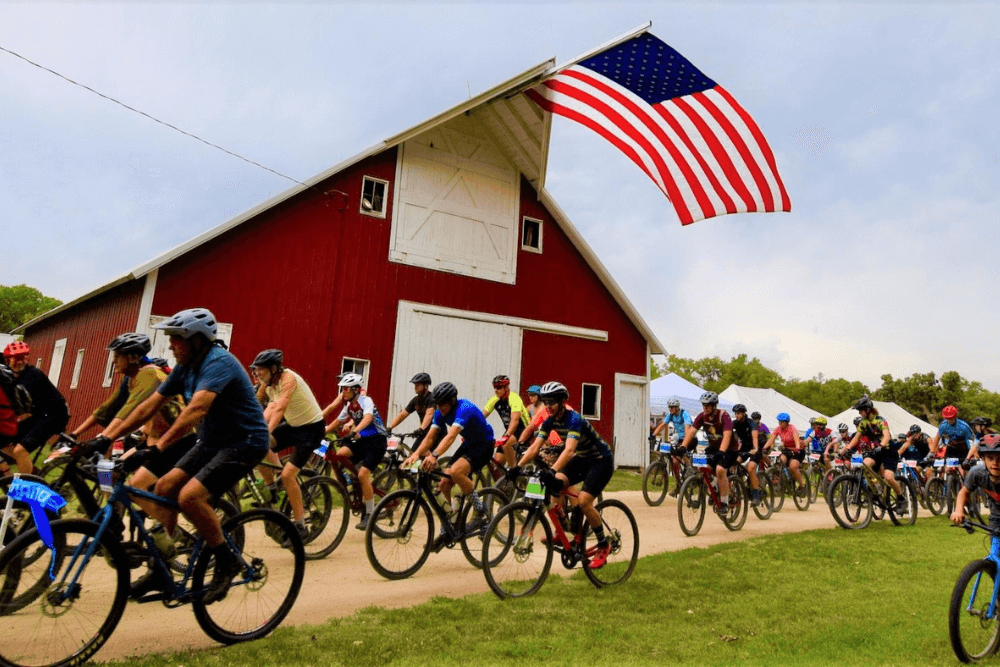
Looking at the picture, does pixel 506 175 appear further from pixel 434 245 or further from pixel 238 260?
pixel 238 260

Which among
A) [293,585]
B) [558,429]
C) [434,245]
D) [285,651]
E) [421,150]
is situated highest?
[421,150]

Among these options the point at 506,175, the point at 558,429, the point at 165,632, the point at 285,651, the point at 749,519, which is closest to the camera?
the point at 285,651

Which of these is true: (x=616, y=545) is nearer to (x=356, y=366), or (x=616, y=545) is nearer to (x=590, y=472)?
(x=590, y=472)

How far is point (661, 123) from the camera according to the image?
44.8 ft

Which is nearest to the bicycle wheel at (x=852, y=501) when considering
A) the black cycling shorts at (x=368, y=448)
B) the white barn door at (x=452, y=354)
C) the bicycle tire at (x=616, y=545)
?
the bicycle tire at (x=616, y=545)

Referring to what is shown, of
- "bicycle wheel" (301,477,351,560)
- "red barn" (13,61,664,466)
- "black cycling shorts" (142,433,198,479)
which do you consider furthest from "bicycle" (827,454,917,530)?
"black cycling shorts" (142,433,198,479)

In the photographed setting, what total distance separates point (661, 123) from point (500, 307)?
787 cm

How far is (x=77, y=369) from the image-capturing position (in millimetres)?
19719

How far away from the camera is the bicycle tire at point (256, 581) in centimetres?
474

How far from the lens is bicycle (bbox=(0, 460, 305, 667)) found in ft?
13.1

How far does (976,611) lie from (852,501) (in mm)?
6813

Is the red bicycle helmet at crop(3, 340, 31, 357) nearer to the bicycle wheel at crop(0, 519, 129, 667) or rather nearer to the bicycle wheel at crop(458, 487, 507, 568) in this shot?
the bicycle wheel at crop(0, 519, 129, 667)

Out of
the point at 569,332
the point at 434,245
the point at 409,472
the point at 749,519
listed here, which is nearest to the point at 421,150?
the point at 434,245

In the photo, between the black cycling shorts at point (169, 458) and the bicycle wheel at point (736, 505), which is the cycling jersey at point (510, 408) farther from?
the black cycling shorts at point (169, 458)
